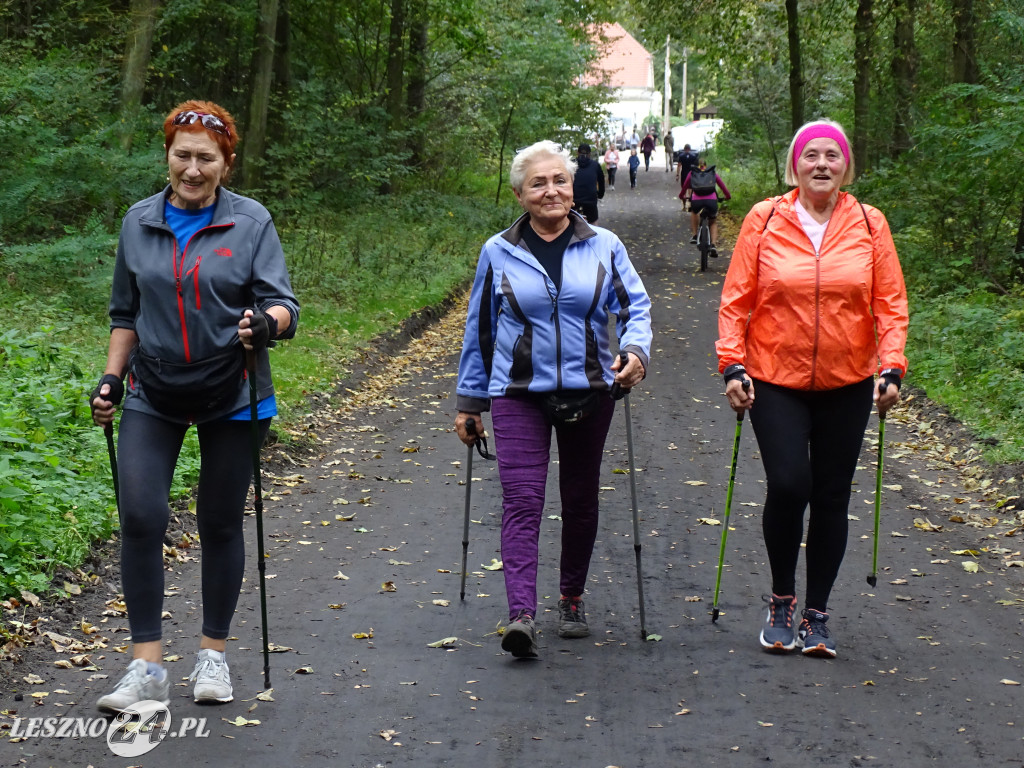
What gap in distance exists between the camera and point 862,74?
83.1 ft

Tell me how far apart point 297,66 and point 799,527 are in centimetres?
2566

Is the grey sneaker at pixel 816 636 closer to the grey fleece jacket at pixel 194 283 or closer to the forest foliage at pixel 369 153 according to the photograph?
the grey fleece jacket at pixel 194 283

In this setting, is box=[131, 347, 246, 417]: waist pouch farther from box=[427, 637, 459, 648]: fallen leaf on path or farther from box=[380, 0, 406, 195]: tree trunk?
box=[380, 0, 406, 195]: tree trunk

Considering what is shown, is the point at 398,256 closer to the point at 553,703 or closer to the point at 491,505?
the point at 491,505

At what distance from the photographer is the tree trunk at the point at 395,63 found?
27875 millimetres

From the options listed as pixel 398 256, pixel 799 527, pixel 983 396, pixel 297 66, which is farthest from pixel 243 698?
pixel 297 66

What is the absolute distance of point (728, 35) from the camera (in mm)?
29375

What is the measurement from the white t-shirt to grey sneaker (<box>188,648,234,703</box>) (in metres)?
Result: 3.04

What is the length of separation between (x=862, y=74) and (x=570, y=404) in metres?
22.2

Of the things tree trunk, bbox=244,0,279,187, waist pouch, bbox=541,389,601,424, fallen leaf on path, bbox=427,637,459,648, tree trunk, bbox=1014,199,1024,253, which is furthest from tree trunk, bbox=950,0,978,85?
fallen leaf on path, bbox=427,637,459,648

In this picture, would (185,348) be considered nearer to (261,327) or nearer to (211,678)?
(261,327)

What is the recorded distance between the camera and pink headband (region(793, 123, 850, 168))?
5281 millimetres

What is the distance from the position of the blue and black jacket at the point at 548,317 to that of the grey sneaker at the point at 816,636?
137 centimetres

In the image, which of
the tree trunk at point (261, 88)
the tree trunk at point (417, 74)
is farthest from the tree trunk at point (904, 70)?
the tree trunk at point (261, 88)
